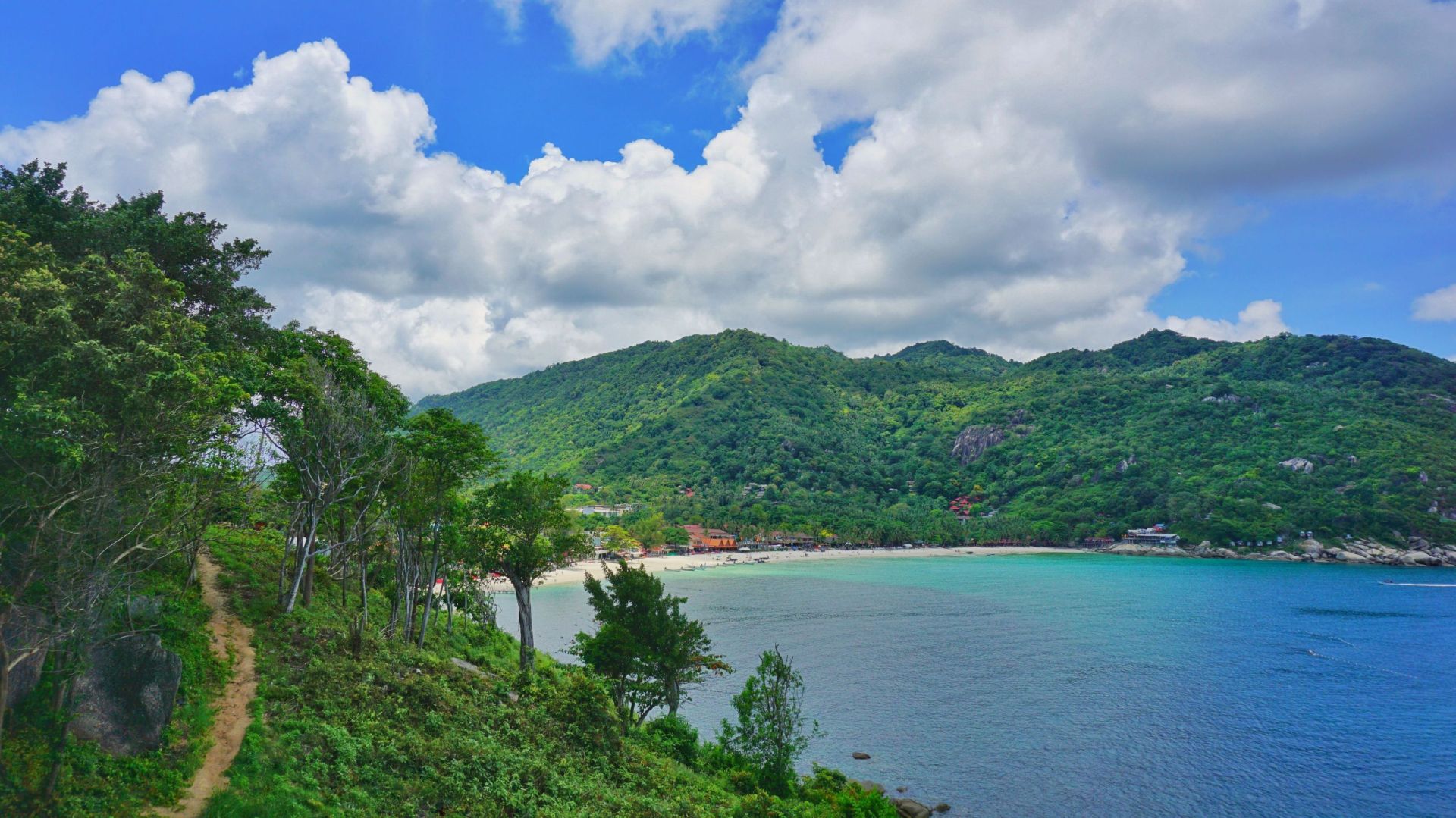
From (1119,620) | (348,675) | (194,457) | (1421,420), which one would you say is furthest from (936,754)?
(1421,420)

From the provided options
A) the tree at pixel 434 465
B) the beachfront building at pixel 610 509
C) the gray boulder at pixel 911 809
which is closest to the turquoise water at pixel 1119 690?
the gray boulder at pixel 911 809

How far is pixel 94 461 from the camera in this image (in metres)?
13.4

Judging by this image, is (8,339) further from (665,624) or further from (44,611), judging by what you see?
(665,624)

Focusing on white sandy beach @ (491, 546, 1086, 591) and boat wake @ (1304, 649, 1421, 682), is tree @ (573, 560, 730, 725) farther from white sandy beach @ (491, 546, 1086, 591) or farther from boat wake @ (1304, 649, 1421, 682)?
white sandy beach @ (491, 546, 1086, 591)

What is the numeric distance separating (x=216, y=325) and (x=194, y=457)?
858cm

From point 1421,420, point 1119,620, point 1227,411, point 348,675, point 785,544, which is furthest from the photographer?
point 1227,411

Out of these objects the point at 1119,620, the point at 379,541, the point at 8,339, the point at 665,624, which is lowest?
the point at 1119,620

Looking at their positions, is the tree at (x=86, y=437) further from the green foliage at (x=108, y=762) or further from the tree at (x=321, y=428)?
the tree at (x=321, y=428)

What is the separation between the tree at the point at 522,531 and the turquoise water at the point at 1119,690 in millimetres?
14886

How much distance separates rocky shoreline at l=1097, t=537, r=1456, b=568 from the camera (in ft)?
398

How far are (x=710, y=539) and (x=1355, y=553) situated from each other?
122 metres

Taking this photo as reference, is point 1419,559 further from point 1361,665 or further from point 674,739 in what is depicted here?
point 674,739

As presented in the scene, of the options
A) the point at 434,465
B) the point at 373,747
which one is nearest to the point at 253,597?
the point at 434,465

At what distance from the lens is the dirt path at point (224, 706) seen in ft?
44.8
